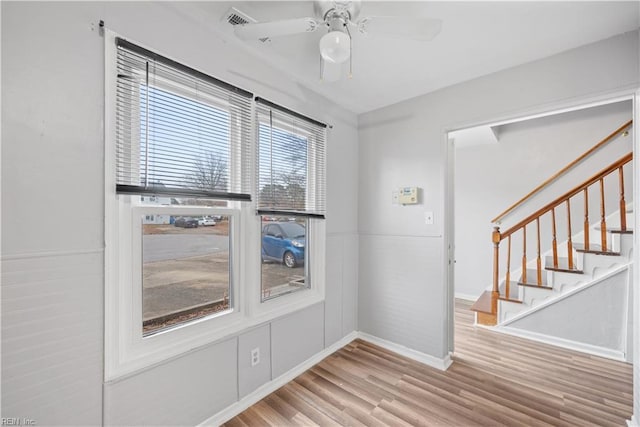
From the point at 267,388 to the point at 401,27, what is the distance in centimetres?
245

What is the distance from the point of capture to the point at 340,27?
52.1 inches

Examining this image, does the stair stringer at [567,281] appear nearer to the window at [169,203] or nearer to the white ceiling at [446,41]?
the white ceiling at [446,41]

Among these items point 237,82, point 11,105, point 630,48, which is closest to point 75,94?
point 11,105

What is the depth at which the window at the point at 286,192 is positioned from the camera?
2056mm

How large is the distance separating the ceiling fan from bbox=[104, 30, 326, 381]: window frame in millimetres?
715

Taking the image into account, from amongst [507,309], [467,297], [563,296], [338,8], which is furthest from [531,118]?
[467,297]

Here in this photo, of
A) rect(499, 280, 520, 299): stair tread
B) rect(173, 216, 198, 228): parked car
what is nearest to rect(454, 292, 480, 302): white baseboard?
rect(499, 280, 520, 299): stair tread

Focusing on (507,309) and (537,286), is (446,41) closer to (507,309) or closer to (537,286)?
(537,286)

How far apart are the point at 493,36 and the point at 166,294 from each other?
2620 millimetres

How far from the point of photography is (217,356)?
5.72 ft

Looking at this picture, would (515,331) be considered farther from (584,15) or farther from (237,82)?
(237,82)

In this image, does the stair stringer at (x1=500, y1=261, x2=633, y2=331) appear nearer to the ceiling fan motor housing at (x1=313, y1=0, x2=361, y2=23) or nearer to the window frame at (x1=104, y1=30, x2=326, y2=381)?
the window frame at (x1=104, y1=30, x2=326, y2=381)

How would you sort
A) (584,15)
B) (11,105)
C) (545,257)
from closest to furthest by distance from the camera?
1. (11,105)
2. (584,15)
3. (545,257)

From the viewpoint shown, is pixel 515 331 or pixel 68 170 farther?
pixel 515 331
